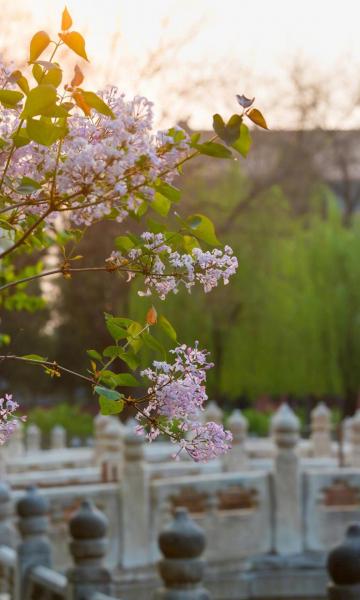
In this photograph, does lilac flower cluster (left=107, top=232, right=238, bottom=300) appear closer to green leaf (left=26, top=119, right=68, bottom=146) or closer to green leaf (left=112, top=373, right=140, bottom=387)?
green leaf (left=112, top=373, right=140, bottom=387)

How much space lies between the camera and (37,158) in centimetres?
268

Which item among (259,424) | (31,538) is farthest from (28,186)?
(259,424)

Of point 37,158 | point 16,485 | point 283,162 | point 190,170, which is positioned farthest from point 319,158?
point 37,158

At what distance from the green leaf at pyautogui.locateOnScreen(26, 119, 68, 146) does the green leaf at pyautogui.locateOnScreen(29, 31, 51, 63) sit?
0.38ft

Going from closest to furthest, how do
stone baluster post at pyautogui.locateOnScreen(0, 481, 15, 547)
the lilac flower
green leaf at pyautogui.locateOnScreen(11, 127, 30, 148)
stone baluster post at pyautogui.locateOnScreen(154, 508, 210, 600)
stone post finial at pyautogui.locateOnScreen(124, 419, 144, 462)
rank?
green leaf at pyautogui.locateOnScreen(11, 127, 30, 148)
the lilac flower
stone baluster post at pyautogui.locateOnScreen(154, 508, 210, 600)
stone baluster post at pyautogui.locateOnScreen(0, 481, 15, 547)
stone post finial at pyautogui.locateOnScreen(124, 419, 144, 462)

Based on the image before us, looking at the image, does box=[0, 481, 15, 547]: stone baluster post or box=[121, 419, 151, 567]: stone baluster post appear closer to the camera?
box=[0, 481, 15, 547]: stone baluster post

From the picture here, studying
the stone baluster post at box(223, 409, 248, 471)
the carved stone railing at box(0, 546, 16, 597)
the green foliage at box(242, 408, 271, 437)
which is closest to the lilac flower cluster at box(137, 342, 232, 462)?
the carved stone railing at box(0, 546, 16, 597)

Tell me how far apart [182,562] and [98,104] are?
19.4 ft

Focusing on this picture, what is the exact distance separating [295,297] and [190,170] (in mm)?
6423

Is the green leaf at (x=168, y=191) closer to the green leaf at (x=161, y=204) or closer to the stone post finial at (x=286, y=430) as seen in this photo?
the green leaf at (x=161, y=204)

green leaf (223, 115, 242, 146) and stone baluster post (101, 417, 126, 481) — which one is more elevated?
stone baluster post (101, 417, 126, 481)

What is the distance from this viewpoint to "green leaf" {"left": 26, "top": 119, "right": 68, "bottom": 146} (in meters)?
2.47

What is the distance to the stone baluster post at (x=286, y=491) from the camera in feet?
49.5

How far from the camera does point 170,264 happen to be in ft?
8.97
